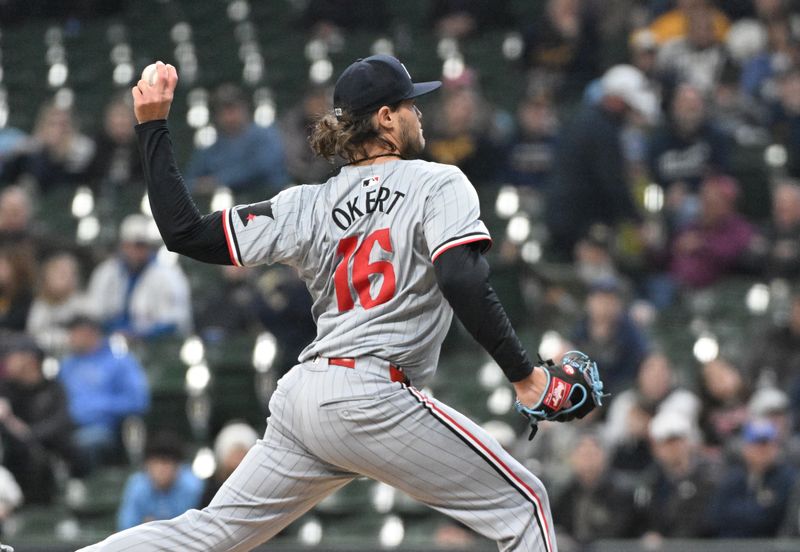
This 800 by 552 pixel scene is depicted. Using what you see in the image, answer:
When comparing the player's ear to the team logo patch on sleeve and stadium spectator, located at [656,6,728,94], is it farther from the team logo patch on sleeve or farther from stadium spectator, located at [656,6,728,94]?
stadium spectator, located at [656,6,728,94]

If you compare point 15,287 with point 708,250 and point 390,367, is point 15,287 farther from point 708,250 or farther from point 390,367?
point 390,367

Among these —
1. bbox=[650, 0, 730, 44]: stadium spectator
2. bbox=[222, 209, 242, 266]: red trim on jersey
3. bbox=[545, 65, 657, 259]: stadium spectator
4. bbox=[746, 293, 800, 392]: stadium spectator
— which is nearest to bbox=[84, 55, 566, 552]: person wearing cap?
bbox=[222, 209, 242, 266]: red trim on jersey

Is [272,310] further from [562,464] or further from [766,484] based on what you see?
[766,484]

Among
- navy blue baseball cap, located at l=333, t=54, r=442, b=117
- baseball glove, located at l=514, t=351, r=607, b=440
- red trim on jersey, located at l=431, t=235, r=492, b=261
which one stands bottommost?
baseball glove, located at l=514, t=351, r=607, b=440

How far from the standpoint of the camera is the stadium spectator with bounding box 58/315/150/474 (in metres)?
8.91

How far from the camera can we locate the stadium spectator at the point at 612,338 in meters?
8.52

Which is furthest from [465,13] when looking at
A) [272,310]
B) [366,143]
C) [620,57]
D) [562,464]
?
[366,143]

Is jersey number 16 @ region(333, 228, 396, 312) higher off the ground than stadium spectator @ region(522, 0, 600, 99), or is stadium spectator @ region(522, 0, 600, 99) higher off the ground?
stadium spectator @ region(522, 0, 600, 99)

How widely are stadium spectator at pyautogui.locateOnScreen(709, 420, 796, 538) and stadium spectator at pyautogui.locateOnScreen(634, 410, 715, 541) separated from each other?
0.10 metres

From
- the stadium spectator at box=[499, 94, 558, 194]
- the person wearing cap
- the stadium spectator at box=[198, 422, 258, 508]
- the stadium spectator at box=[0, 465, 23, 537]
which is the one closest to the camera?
the person wearing cap

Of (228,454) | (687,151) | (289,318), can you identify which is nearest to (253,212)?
(228,454)

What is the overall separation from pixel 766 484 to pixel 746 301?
6.49 feet

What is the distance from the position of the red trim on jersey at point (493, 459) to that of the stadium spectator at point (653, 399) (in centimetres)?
422

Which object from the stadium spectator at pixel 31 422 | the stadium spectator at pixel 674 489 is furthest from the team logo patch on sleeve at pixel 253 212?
the stadium spectator at pixel 31 422
